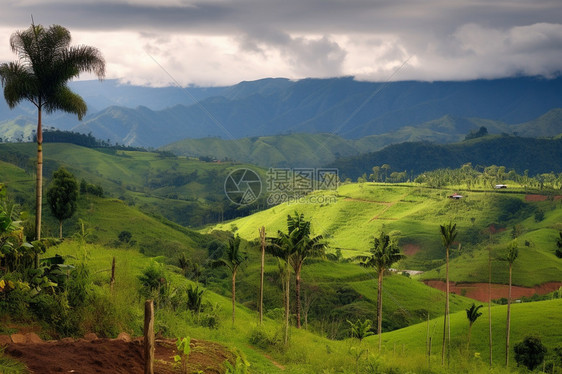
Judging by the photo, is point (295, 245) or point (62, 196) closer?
point (295, 245)

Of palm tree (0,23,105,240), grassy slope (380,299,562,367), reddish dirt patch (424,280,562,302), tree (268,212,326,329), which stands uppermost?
palm tree (0,23,105,240)

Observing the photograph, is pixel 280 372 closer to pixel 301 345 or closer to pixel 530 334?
pixel 301 345

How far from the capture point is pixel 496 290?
142m

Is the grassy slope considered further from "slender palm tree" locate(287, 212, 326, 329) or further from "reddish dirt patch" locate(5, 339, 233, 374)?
"reddish dirt patch" locate(5, 339, 233, 374)

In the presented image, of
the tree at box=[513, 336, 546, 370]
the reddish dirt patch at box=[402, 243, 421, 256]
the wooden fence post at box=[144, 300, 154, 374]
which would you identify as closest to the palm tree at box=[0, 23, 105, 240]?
the wooden fence post at box=[144, 300, 154, 374]

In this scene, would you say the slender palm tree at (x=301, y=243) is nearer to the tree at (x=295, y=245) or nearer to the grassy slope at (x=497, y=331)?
the tree at (x=295, y=245)

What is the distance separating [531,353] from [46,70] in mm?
54928

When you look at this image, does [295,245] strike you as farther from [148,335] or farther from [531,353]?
[531,353]

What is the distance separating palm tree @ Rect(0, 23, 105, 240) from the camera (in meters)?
25.9

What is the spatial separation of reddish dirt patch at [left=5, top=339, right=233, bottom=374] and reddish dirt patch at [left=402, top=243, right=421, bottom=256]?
17093 centimetres

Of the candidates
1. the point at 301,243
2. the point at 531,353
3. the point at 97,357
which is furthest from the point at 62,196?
the point at 531,353

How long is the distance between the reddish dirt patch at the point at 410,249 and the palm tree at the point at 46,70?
169 meters

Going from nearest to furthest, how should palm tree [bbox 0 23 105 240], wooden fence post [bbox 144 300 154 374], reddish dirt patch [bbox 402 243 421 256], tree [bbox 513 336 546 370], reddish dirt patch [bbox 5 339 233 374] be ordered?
wooden fence post [bbox 144 300 154 374] → reddish dirt patch [bbox 5 339 233 374] → palm tree [bbox 0 23 105 240] → tree [bbox 513 336 546 370] → reddish dirt patch [bbox 402 243 421 256]

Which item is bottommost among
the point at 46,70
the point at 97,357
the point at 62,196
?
the point at 97,357
